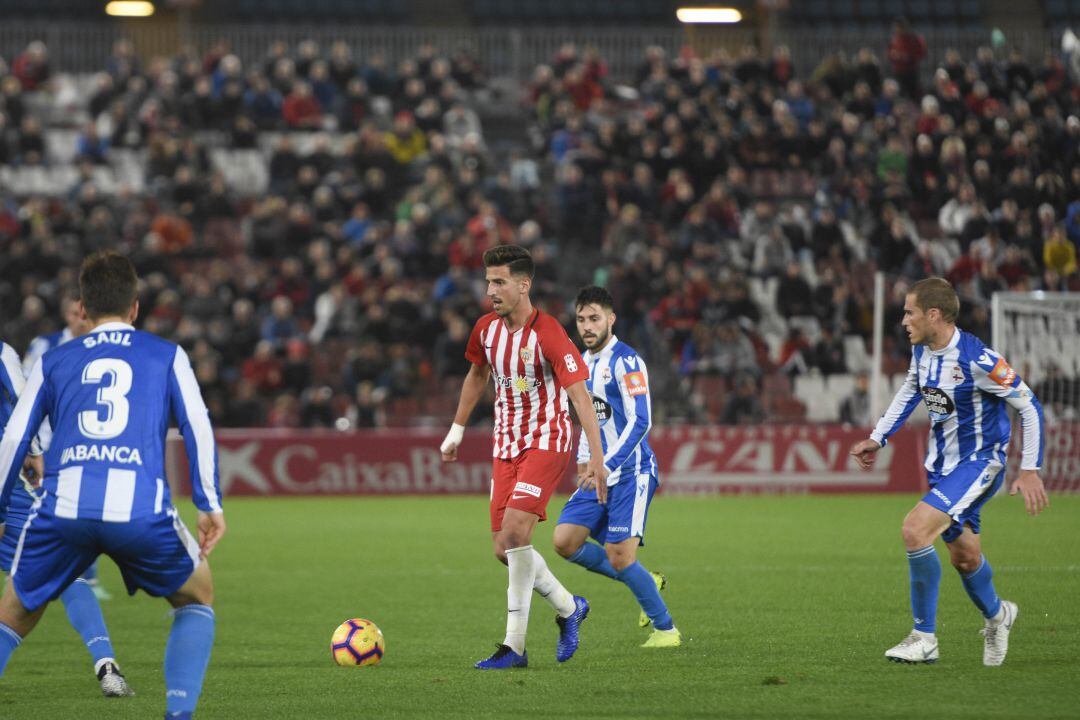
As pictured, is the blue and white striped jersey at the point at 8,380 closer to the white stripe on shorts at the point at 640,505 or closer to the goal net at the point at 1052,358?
the white stripe on shorts at the point at 640,505

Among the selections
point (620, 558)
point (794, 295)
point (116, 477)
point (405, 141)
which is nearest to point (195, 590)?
point (116, 477)

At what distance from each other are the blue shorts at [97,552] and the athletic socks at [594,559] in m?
3.71

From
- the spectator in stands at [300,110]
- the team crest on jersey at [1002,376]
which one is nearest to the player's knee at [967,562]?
the team crest on jersey at [1002,376]

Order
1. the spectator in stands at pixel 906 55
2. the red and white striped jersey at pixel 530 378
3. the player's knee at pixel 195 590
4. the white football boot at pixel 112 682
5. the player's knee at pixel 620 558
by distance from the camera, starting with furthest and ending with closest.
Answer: the spectator in stands at pixel 906 55 < the player's knee at pixel 620 558 < the red and white striped jersey at pixel 530 378 < the white football boot at pixel 112 682 < the player's knee at pixel 195 590

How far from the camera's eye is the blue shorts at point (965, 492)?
779cm

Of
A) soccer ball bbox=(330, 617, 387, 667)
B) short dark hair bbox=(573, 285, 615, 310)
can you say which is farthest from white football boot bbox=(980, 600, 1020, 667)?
soccer ball bbox=(330, 617, 387, 667)

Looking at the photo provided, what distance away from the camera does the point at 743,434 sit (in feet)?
67.6

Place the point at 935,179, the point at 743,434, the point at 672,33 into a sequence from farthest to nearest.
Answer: the point at 672,33 < the point at 935,179 < the point at 743,434

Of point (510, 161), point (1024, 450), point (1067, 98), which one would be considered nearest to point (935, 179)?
point (1067, 98)

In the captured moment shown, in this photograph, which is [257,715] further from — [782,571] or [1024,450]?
[782,571]

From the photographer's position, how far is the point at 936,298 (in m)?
7.89

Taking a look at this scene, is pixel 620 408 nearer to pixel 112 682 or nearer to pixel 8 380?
pixel 112 682

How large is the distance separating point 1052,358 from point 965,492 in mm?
12252

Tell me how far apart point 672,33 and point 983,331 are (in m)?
11.3
